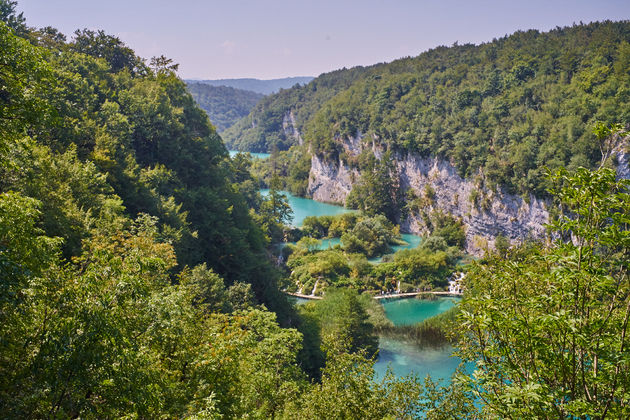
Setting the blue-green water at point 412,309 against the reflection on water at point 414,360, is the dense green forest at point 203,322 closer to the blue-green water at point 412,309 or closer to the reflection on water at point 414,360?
the reflection on water at point 414,360

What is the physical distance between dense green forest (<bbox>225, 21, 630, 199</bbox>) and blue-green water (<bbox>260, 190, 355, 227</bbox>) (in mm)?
10906

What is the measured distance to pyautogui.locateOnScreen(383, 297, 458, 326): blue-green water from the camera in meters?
34.6

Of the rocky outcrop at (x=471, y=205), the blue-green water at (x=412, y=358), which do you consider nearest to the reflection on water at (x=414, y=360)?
the blue-green water at (x=412, y=358)

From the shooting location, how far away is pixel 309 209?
280 feet

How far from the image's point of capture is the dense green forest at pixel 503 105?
47688 millimetres

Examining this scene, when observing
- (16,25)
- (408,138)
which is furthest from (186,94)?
(408,138)

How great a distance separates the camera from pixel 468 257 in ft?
172

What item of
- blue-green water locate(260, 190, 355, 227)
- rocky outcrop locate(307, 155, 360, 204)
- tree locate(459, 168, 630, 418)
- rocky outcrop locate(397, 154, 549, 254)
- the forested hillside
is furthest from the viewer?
rocky outcrop locate(307, 155, 360, 204)

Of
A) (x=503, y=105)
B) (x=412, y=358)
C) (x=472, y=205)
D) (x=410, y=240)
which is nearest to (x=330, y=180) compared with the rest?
(x=410, y=240)

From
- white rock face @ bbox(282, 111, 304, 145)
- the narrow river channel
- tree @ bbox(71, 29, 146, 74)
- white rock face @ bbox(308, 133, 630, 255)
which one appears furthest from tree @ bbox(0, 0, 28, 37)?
white rock face @ bbox(282, 111, 304, 145)

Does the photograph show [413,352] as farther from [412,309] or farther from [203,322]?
[203,322]

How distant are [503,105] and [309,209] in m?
41.7

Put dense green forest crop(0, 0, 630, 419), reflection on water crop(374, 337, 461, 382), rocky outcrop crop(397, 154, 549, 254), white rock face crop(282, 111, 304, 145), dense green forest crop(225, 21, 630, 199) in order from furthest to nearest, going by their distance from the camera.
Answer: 1. white rock face crop(282, 111, 304, 145)
2. rocky outcrop crop(397, 154, 549, 254)
3. dense green forest crop(225, 21, 630, 199)
4. reflection on water crop(374, 337, 461, 382)
5. dense green forest crop(0, 0, 630, 419)

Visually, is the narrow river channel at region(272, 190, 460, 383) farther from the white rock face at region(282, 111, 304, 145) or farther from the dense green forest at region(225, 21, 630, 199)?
the white rock face at region(282, 111, 304, 145)
